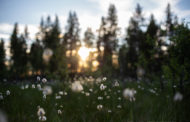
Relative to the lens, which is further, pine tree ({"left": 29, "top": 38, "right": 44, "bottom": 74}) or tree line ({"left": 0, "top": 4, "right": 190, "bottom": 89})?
pine tree ({"left": 29, "top": 38, "right": 44, "bottom": 74})

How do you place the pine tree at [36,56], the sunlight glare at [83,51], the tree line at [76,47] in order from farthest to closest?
the sunlight glare at [83,51] < the pine tree at [36,56] < the tree line at [76,47]

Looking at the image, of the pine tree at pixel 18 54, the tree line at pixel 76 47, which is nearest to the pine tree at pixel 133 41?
the tree line at pixel 76 47

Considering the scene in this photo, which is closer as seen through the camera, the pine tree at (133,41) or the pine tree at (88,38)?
the pine tree at (133,41)

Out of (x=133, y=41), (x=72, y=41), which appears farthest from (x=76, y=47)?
(x=133, y=41)

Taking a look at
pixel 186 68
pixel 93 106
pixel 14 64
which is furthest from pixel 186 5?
pixel 14 64

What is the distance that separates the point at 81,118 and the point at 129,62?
30.7 metres

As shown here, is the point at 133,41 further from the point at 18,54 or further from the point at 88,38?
the point at 18,54

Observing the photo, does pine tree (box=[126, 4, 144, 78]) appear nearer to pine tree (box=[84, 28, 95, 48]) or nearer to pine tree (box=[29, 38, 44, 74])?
pine tree (box=[84, 28, 95, 48])

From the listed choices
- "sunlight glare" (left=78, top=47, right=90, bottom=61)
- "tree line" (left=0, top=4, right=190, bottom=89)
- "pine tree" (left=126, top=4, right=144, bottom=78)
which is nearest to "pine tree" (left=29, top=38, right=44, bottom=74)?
"tree line" (left=0, top=4, right=190, bottom=89)

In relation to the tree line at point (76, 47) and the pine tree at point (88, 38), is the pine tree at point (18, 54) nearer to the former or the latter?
the tree line at point (76, 47)

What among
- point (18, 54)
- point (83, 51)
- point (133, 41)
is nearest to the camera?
point (133, 41)

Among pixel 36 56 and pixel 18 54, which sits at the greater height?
pixel 18 54

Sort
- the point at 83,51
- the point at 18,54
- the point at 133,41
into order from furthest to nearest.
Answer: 1. the point at 83,51
2. the point at 18,54
3. the point at 133,41

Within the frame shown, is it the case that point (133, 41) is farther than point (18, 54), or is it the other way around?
point (18, 54)
